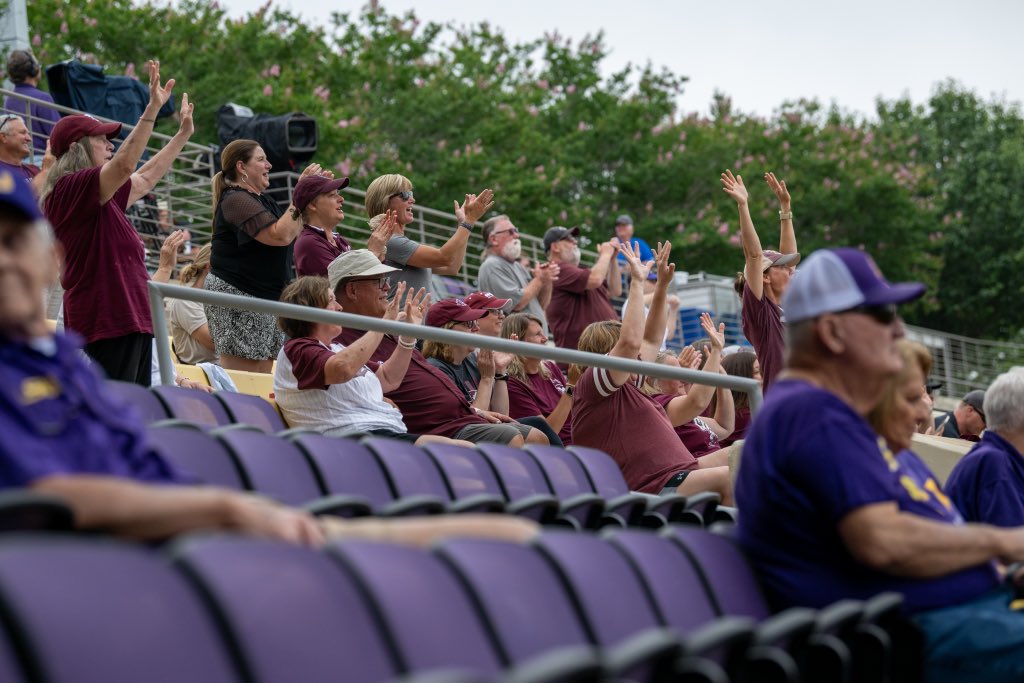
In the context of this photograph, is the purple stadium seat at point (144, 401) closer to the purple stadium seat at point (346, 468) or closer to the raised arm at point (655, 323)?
the purple stadium seat at point (346, 468)

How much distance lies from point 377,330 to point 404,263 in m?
2.13

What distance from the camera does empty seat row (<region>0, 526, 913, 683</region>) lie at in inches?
71.7

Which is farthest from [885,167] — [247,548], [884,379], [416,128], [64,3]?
[247,548]

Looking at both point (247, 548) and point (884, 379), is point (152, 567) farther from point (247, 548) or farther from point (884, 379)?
point (884, 379)

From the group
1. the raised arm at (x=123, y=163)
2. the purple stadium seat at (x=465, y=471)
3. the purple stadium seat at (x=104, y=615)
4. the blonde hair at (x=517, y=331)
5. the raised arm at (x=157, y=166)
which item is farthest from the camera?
the blonde hair at (x=517, y=331)

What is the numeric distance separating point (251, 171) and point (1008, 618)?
4203 millimetres

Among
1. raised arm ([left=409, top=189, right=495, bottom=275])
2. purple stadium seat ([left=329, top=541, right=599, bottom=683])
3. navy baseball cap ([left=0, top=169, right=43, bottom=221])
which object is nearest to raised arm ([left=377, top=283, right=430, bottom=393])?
raised arm ([left=409, top=189, right=495, bottom=275])

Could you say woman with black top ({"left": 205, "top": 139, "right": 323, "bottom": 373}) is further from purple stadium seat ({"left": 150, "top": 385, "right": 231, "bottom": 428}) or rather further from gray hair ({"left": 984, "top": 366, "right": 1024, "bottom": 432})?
gray hair ({"left": 984, "top": 366, "right": 1024, "bottom": 432})

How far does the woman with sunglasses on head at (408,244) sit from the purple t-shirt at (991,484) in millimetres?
3008

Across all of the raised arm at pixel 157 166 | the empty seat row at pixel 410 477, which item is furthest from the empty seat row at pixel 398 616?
the raised arm at pixel 157 166

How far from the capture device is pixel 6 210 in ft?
7.86

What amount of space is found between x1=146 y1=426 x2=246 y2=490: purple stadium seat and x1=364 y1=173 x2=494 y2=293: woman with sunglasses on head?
3763mm

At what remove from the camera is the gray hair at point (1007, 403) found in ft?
16.3

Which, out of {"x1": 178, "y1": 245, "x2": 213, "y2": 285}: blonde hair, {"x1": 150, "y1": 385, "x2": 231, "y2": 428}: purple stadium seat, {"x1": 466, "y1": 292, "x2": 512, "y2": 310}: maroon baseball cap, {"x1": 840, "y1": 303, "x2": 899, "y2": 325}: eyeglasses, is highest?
{"x1": 840, "y1": 303, "x2": 899, "y2": 325}: eyeglasses
